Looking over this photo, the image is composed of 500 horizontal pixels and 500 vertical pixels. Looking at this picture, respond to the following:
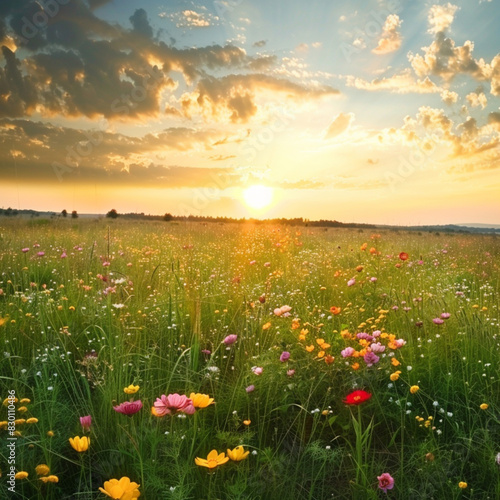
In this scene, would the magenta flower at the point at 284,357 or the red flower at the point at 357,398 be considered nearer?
the red flower at the point at 357,398

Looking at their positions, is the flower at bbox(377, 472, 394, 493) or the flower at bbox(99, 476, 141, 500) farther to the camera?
the flower at bbox(377, 472, 394, 493)

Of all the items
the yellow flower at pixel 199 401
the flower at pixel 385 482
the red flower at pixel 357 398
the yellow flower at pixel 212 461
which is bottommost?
the flower at pixel 385 482

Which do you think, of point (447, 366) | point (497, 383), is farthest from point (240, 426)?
point (497, 383)

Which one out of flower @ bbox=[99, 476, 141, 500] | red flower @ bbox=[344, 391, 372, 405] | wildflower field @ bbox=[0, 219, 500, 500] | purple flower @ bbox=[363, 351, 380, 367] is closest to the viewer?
flower @ bbox=[99, 476, 141, 500]

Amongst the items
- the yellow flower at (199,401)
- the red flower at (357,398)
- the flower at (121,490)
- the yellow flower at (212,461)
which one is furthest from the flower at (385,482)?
the flower at (121,490)

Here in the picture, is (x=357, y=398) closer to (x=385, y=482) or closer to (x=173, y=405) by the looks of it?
(x=385, y=482)

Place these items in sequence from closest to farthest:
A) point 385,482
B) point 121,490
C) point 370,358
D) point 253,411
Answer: point 121,490, point 385,482, point 370,358, point 253,411

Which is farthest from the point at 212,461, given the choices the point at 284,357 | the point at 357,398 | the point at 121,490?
the point at 284,357

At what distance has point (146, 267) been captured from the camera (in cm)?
565

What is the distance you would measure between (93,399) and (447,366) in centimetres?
226

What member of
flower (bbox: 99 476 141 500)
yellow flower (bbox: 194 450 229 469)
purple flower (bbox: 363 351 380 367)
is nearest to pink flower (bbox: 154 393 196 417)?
yellow flower (bbox: 194 450 229 469)

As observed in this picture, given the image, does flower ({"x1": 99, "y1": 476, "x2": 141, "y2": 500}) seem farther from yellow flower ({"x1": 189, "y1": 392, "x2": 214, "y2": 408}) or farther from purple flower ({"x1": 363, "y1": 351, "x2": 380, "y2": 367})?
purple flower ({"x1": 363, "y1": 351, "x2": 380, "y2": 367})

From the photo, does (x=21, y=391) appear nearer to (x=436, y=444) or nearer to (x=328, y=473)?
(x=328, y=473)

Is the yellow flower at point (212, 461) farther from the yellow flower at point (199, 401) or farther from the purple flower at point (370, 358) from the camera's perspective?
the purple flower at point (370, 358)
